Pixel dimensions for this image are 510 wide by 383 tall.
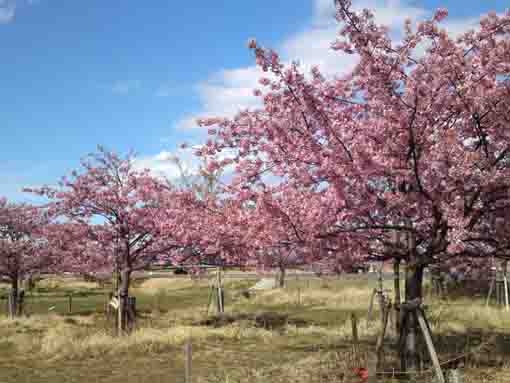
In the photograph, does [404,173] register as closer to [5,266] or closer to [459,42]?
[459,42]

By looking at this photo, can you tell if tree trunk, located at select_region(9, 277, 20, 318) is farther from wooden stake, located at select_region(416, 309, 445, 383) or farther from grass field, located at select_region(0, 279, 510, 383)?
wooden stake, located at select_region(416, 309, 445, 383)

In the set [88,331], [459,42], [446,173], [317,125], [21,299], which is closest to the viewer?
[446,173]

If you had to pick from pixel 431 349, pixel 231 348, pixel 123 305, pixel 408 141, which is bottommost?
pixel 231 348

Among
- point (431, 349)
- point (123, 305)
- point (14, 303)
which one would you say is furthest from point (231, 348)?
point (14, 303)

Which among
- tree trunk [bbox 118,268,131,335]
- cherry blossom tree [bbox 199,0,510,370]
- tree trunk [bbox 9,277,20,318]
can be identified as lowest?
tree trunk [bbox 9,277,20,318]

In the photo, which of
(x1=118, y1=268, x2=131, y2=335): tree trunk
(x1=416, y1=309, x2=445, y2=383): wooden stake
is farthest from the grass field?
(x1=416, y1=309, x2=445, y2=383): wooden stake

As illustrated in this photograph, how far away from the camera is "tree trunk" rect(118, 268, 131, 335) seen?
14055 millimetres

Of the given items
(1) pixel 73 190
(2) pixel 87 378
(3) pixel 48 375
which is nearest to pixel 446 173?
(2) pixel 87 378

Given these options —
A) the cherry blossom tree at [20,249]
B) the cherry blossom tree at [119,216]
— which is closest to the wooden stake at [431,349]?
the cherry blossom tree at [119,216]

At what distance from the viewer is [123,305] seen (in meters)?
14.3

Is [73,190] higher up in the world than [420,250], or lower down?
higher up

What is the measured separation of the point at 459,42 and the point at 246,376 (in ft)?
19.5

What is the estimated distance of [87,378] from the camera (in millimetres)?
9742

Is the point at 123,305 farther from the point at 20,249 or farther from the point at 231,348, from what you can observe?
the point at 20,249
